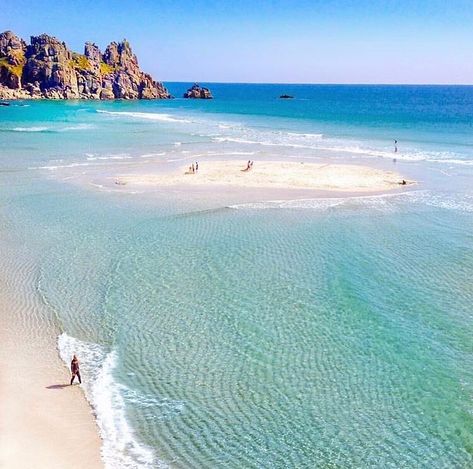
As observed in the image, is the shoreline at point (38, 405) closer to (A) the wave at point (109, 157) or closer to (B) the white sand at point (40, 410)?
(B) the white sand at point (40, 410)

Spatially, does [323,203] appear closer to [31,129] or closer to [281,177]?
[281,177]

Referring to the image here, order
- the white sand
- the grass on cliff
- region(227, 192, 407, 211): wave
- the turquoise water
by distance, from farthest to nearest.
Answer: the grass on cliff
region(227, 192, 407, 211): wave
the turquoise water
the white sand

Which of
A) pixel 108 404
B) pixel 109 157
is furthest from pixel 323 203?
pixel 109 157

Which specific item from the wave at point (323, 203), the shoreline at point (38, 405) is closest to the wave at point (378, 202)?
the wave at point (323, 203)

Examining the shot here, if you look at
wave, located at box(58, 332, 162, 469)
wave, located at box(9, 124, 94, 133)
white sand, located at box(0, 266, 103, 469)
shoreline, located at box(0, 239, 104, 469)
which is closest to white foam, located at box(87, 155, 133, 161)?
wave, located at box(9, 124, 94, 133)

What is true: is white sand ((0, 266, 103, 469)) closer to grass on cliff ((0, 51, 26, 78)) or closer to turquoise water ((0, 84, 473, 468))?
turquoise water ((0, 84, 473, 468))

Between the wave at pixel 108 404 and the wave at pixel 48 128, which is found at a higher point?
the wave at pixel 48 128
